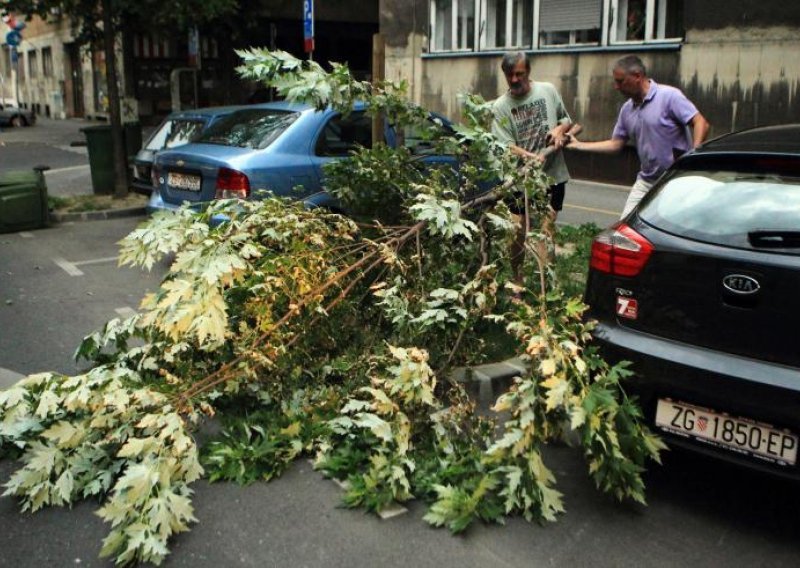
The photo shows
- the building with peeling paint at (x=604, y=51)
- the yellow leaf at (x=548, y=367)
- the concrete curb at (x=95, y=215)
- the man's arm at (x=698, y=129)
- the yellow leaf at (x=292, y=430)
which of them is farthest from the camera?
the building with peeling paint at (x=604, y=51)

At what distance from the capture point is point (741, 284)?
3.44m

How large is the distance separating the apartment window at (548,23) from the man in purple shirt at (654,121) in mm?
9763

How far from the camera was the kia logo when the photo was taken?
340 centimetres

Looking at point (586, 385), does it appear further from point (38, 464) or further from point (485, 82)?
point (485, 82)

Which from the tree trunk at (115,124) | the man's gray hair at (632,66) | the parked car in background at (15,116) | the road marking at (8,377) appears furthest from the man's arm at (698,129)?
the parked car in background at (15,116)

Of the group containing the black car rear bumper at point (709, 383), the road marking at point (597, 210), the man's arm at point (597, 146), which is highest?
the man's arm at point (597, 146)

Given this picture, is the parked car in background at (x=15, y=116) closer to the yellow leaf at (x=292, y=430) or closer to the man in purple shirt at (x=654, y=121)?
the man in purple shirt at (x=654, y=121)

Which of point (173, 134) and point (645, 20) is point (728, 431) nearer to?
point (173, 134)

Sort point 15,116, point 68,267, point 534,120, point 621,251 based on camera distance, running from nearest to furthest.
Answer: point 621,251 → point 534,120 → point 68,267 → point 15,116

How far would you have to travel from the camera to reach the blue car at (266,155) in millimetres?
7637

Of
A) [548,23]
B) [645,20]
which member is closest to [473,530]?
[645,20]

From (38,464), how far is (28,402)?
49 centimetres

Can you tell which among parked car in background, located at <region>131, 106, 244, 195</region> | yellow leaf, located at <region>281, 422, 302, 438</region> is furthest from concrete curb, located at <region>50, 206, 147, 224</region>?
yellow leaf, located at <region>281, 422, 302, 438</region>

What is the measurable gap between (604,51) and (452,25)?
5043mm
